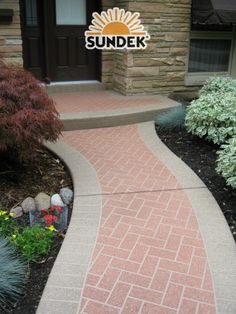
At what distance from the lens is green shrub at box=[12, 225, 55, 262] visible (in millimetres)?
2793

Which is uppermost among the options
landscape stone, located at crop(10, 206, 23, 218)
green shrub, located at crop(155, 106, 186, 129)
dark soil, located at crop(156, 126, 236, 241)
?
green shrub, located at crop(155, 106, 186, 129)

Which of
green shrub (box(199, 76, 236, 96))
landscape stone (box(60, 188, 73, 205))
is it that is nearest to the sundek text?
green shrub (box(199, 76, 236, 96))

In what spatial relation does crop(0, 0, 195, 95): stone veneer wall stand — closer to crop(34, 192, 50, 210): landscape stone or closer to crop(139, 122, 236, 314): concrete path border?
crop(139, 122, 236, 314): concrete path border

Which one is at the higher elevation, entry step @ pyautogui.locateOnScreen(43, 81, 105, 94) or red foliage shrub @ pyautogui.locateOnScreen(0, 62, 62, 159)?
red foliage shrub @ pyautogui.locateOnScreen(0, 62, 62, 159)

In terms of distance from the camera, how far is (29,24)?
715cm

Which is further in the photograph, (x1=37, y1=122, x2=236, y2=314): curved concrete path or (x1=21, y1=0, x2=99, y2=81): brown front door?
(x1=21, y1=0, x2=99, y2=81): brown front door

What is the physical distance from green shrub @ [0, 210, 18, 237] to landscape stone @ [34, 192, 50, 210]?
0.30 m

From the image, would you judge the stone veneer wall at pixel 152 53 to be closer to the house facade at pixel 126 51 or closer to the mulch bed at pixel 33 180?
the house facade at pixel 126 51

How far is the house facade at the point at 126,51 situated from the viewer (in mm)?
6977

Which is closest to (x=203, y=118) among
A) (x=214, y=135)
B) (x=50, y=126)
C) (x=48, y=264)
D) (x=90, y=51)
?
(x=214, y=135)

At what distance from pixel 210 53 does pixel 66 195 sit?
5.45 meters

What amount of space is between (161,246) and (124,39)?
5214 millimetres

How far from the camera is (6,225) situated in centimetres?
317

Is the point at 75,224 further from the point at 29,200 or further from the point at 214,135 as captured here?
the point at 214,135
